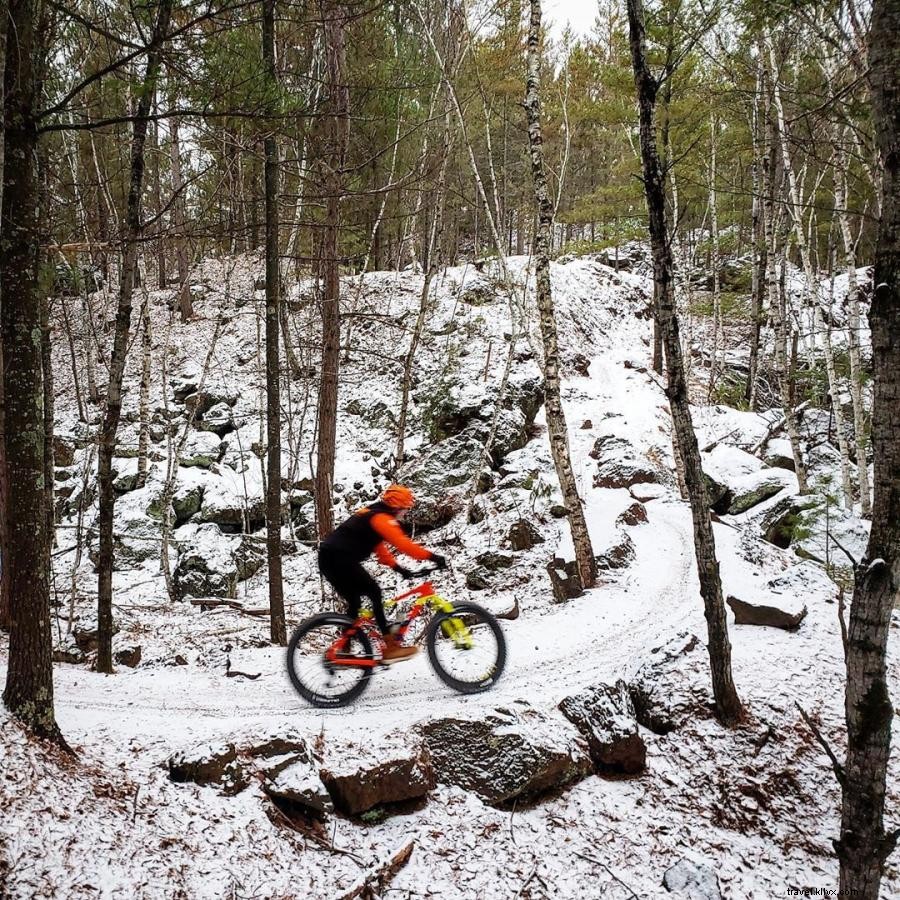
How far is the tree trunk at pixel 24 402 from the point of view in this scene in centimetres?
445

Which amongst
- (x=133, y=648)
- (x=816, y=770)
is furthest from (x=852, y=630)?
(x=133, y=648)

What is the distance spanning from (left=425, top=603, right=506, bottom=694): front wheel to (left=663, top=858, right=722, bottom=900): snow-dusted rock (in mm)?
2347

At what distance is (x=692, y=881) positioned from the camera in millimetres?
5066

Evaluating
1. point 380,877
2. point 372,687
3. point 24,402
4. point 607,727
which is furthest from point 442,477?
point 24,402

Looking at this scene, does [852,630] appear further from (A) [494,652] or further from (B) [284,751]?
(B) [284,751]

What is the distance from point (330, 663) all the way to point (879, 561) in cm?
507

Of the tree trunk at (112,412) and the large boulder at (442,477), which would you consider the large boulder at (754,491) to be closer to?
the large boulder at (442,477)

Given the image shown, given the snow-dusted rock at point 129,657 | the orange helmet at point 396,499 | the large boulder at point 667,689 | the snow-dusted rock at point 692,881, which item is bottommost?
the snow-dusted rock at point 692,881

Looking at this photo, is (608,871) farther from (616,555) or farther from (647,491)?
(647,491)

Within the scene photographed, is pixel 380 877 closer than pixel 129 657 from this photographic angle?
Yes

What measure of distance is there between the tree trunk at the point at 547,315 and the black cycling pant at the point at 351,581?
5.32 metres

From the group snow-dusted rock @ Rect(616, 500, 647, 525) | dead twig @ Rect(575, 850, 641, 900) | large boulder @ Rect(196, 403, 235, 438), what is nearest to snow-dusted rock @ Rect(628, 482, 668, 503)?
snow-dusted rock @ Rect(616, 500, 647, 525)

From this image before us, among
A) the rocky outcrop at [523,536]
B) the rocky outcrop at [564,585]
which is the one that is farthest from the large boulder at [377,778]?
the rocky outcrop at [523,536]

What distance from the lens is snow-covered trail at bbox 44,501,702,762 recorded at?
560cm
